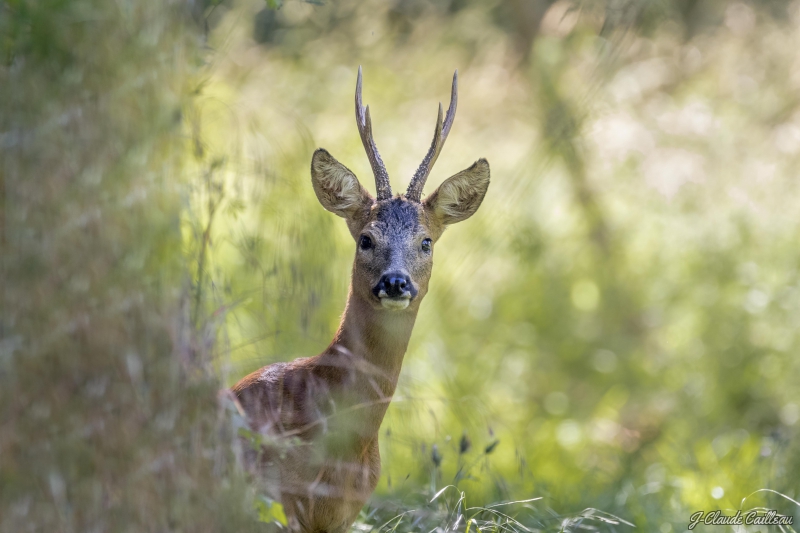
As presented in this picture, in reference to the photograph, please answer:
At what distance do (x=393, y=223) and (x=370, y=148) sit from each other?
32 cm

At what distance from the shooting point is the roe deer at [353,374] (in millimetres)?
3346

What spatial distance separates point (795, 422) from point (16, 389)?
509cm

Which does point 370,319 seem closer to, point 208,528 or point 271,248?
point 271,248

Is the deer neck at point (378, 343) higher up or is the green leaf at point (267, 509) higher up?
the deer neck at point (378, 343)

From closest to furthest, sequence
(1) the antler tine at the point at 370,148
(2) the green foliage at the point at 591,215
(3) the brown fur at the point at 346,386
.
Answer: (3) the brown fur at the point at 346,386 < (1) the antler tine at the point at 370,148 < (2) the green foliage at the point at 591,215

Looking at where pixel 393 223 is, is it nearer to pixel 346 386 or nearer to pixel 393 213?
pixel 393 213

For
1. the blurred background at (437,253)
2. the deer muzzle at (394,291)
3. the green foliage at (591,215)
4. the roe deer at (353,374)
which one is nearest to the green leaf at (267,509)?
the blurred background at (437,253)

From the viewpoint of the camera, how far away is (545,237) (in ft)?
25.4

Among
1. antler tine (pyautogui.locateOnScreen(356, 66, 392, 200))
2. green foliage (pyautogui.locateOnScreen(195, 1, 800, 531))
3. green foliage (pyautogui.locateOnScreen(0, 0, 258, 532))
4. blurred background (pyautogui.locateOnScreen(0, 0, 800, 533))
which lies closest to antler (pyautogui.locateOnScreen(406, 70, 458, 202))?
antler tine (pyautogui.locateOnScreen(356, 66, 392, 200))

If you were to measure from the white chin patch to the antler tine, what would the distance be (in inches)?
22.6

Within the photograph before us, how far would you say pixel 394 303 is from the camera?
3.47 meters

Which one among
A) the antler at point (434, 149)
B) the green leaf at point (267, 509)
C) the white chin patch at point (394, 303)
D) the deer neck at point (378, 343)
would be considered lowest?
the green leaf at point (267, 509)

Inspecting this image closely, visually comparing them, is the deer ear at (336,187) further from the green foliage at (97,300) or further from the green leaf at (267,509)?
the green leaf at (267,509)

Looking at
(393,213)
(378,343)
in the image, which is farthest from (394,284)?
(393,213)
